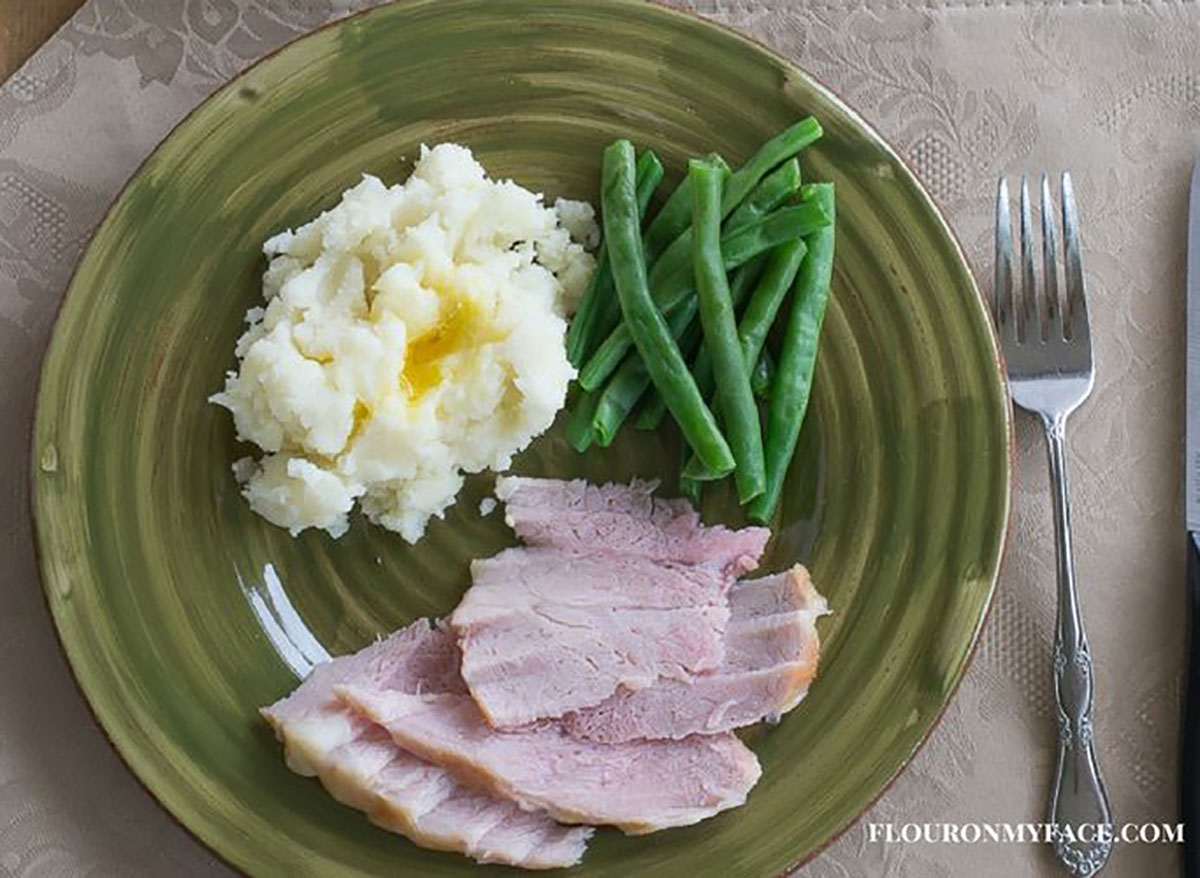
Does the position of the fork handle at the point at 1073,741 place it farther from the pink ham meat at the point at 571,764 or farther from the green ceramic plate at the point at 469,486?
the pink ham meat at the point at 571,764

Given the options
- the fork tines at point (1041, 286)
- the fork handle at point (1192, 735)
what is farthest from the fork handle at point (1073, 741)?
the fork tines at point (1041, 286)

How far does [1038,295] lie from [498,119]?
1.27 m

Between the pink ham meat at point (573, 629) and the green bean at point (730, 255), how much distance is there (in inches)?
16.2

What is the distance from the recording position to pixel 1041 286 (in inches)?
128

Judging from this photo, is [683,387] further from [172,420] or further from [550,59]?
→ [172,420]

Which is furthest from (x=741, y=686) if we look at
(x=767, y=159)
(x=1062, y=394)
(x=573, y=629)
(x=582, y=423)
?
(x=767, y=159)

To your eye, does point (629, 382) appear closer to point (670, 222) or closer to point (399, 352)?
point (670, 222)

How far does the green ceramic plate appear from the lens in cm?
299

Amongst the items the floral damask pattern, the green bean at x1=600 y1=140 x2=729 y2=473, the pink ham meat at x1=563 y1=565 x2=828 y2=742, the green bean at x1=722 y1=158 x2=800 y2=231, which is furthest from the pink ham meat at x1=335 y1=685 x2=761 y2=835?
the floral damask pattern

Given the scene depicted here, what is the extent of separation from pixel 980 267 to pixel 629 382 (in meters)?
0.89

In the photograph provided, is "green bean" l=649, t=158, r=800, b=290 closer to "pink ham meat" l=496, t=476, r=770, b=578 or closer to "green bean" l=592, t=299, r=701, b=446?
"green bean" l=592, t=299, r=701, b=446

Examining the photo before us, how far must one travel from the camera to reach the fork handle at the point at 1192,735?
3.08 meters

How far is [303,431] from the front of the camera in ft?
9.53

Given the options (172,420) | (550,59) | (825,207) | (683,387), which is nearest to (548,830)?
(683,387)
